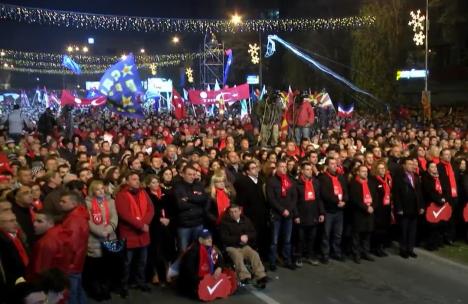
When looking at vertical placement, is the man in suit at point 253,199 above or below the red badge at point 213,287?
above

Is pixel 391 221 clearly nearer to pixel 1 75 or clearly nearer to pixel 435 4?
pixel 435 4

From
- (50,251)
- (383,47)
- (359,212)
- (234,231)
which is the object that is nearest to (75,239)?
(50,251)

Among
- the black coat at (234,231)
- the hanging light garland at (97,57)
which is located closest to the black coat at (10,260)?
the black coat at (234,231)

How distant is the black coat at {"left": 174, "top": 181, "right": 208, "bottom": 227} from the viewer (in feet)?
26.5

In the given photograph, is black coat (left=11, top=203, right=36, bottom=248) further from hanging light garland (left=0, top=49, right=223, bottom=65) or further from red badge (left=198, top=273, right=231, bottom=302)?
hanging light garland (left=0, top=49, right=223, bottom=65)

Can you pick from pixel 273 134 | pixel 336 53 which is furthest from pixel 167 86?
pixel 273 134

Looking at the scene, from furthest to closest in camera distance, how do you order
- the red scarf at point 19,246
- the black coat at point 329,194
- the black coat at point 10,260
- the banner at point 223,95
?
the banner at point 223,95
the black coat at point 329,194
the red scarf at point 19,246
the black coat at point 10,260

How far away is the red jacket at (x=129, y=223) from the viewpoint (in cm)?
765

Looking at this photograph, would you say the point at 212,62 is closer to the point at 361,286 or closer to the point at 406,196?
the point at 406,196

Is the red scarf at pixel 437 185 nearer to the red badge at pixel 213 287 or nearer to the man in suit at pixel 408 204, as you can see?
the man in suit at pixel 408 204

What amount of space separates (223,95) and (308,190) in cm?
1647

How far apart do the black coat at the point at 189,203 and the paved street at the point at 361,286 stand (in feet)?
3.41

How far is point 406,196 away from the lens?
9.60 meters

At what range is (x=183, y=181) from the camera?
823 cm
